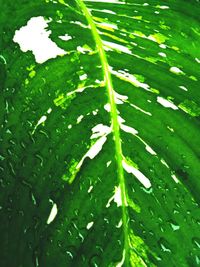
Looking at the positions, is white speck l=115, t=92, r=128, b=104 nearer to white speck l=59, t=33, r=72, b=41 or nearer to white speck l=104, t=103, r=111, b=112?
white speck l=104, t=103, r=111, b=112

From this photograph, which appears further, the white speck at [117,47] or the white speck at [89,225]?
the white speck at [117,47]

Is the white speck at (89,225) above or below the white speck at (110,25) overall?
below

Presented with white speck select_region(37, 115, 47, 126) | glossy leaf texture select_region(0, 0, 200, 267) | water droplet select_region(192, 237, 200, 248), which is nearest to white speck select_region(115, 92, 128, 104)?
glossy leaf texture select_region(0, 0, 200, 267)

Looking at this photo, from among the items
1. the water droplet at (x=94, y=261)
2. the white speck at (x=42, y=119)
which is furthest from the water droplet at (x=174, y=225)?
the white speck at (x=42, y=119)

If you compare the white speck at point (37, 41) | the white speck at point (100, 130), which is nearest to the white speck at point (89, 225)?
the white speck at point (100, 130)

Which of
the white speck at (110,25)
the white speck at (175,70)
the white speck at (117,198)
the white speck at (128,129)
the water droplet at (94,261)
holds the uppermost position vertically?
the white speck at (110,25)

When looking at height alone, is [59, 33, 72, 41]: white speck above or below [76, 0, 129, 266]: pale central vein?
above

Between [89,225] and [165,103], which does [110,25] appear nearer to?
[165,103]

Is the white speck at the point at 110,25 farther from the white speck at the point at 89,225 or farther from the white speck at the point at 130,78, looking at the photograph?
the white speck at the point at 89,225

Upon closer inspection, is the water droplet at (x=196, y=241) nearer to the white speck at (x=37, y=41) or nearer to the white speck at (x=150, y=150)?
the white speck at (x=150, y=150)
